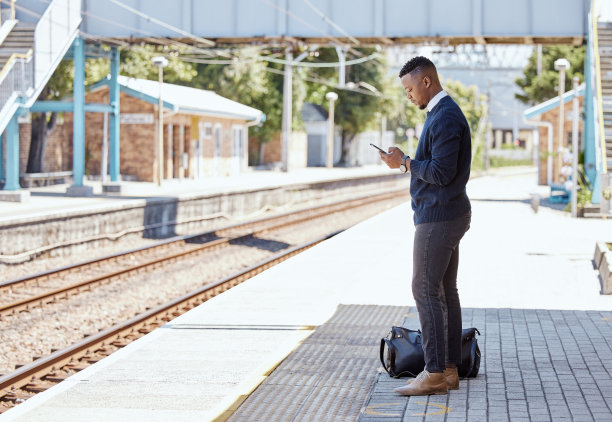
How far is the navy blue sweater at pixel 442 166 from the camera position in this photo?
573 centimetres

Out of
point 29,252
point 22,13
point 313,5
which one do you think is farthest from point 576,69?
point 29,252

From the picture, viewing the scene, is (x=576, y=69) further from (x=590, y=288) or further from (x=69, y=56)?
(x=590, y=288)

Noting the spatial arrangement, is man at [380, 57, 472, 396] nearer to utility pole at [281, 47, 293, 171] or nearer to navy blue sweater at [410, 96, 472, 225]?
navy blue sweater at [410, 96, 472, 225]

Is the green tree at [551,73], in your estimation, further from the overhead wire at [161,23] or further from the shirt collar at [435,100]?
the shirt collar at [435,100]

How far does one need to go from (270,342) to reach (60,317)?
4544mm

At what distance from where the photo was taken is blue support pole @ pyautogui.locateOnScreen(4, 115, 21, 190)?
2427cm

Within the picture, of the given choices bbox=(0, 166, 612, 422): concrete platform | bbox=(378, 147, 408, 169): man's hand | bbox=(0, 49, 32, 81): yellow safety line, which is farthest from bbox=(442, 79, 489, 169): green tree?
bbox=(378, 147, 408, 169): man's hand

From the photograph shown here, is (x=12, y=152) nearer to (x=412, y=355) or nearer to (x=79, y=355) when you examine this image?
(x=79, y=355)

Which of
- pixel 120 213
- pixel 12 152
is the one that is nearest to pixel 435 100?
pixel 120 213

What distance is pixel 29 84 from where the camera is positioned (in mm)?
25016

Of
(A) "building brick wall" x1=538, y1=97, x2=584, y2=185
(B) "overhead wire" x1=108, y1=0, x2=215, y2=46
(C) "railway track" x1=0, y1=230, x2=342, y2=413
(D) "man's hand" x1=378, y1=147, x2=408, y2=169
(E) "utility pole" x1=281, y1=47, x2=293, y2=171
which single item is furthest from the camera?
(E) "utility pole" x1=281, y1=47, x2=293, y2=171

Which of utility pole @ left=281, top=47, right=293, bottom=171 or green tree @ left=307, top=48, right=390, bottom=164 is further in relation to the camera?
green tree @ left=307, top=48, right=390, bottom=164

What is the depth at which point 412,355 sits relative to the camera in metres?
6.34

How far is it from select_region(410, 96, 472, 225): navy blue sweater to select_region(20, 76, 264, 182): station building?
28.8m
